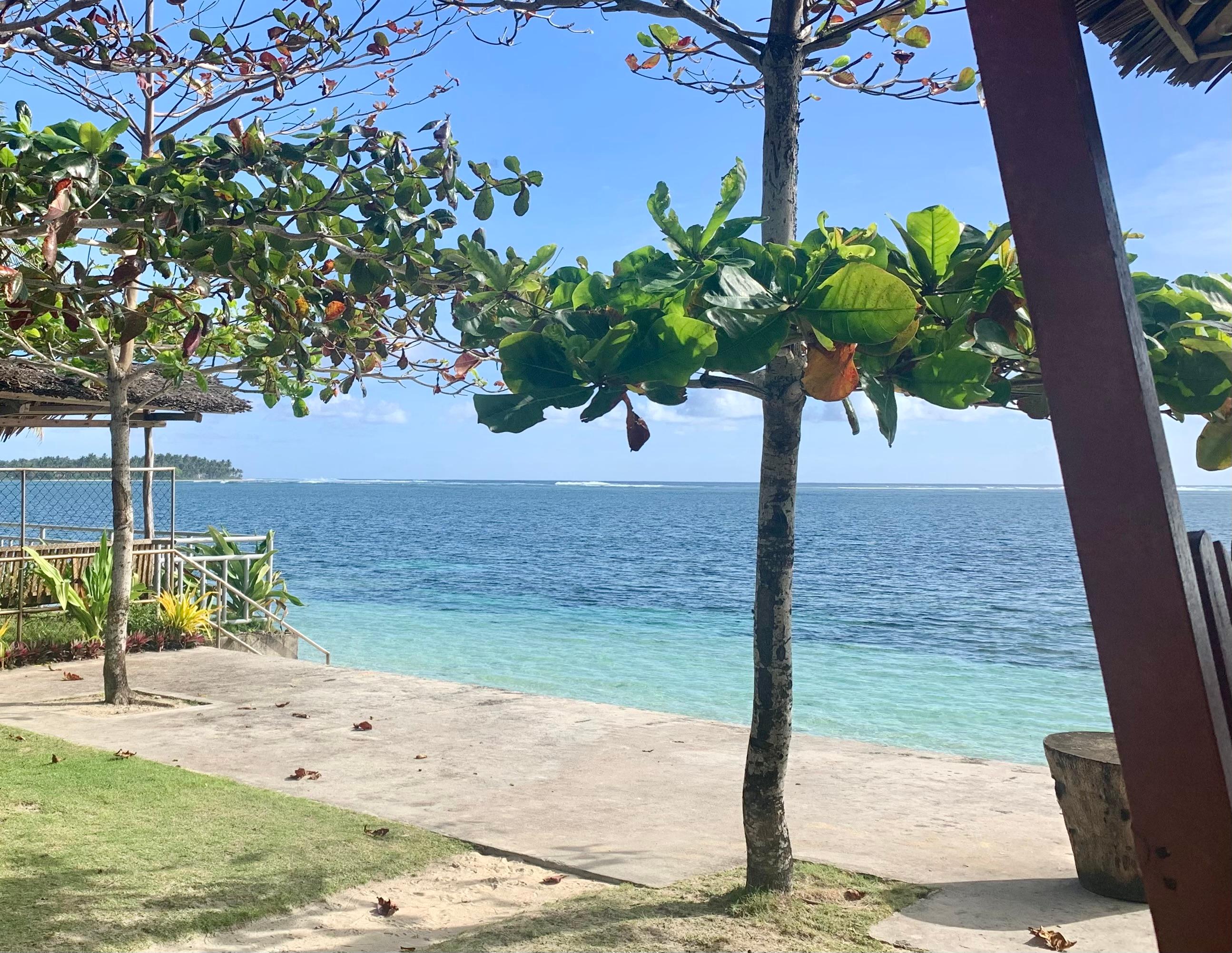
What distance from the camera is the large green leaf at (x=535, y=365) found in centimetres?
191

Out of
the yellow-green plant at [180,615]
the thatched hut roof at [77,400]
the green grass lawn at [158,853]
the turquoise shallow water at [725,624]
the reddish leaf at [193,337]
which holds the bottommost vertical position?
the turquoise shallow water at [725,624]

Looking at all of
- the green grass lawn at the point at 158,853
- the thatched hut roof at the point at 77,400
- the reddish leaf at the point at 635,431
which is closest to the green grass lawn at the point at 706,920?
the green grass lawn at the point at 158,853

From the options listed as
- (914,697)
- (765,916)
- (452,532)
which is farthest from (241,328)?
(452,532)

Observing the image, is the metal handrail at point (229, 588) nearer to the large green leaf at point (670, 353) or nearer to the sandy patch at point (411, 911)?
the sandy patch at point (411, 911)

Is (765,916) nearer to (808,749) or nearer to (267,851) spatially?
(267,851)

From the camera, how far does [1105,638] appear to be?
1340 mm

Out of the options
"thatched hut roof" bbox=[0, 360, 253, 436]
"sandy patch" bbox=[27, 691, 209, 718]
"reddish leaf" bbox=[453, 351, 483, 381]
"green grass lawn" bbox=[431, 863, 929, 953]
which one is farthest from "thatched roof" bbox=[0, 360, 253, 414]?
"reddish leaf" bbox=[453, 351, 483, 381]

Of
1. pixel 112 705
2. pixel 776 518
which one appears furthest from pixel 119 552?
pixel 776 518

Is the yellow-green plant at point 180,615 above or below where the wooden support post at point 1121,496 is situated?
below

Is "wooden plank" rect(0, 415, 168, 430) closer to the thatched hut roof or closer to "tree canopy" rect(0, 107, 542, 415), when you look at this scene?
the thatched hut roof

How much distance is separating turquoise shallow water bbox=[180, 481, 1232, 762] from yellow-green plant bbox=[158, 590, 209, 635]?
24.9 ft

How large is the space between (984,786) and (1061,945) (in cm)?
284

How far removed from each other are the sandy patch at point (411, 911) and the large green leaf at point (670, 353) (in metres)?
3.01

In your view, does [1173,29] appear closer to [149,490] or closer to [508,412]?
[508,412]
